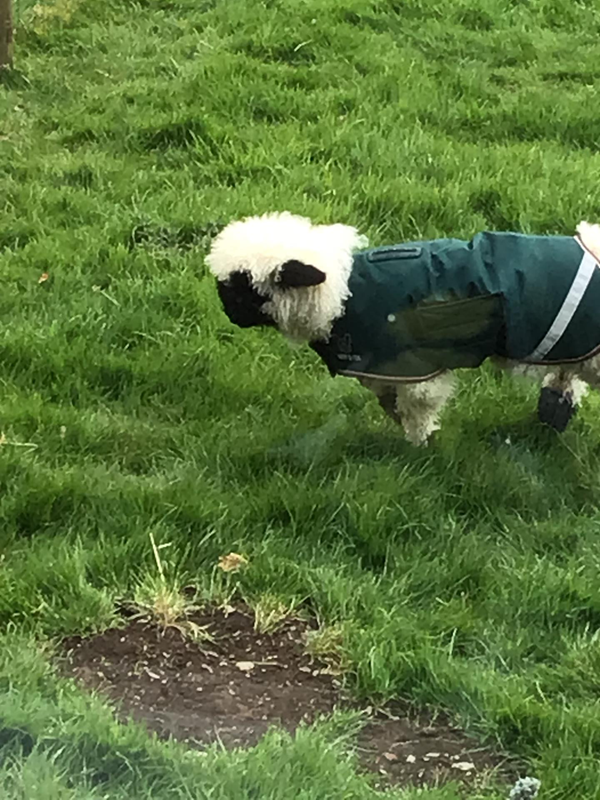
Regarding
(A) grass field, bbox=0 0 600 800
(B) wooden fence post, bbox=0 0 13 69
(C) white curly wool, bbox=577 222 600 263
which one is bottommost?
(A) grass field, bbox=0 0 600 800

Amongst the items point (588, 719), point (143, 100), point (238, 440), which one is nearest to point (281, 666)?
point (588, 719)

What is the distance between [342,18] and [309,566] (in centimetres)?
580

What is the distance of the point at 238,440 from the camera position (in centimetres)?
441

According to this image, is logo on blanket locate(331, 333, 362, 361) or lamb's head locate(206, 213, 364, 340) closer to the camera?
lamb's head locate(206, 213, 364, 340)

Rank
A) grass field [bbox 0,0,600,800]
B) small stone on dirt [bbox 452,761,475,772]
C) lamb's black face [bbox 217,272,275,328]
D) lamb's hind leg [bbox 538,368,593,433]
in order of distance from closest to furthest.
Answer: small stone on dirt [bbox 452,761,475,772] < grass field [bbox 0,0,600,800] < lamb's black face [bbox 217,272,275,328] < lamb's hind leg [bbox 538,368,593,433]

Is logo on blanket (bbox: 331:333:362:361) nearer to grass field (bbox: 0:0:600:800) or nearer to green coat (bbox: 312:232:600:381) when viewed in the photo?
green coat (bbox: 312:232:600:381)

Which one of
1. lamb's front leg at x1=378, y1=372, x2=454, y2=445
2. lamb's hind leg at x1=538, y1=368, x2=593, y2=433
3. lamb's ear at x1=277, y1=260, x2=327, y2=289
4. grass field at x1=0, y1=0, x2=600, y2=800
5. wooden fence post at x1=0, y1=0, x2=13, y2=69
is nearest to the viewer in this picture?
grass field at x1=0, y1=0, x2=600, y2=800

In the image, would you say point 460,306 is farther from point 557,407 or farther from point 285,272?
point 557,407

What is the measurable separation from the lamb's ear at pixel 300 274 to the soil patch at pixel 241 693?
1129mm

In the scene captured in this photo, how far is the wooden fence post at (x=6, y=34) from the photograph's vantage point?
786 centimetres

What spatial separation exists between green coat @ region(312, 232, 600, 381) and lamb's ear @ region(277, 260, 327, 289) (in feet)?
0.64

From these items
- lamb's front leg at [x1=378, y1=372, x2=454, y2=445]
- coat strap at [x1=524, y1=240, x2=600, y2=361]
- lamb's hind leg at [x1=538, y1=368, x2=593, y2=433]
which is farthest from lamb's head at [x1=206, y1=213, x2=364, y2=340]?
lamb's hind leg at [x1=538, y1=368, x2=593, y2=433]

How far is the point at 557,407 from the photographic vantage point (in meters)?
4.55

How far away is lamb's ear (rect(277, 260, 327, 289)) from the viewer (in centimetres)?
399
